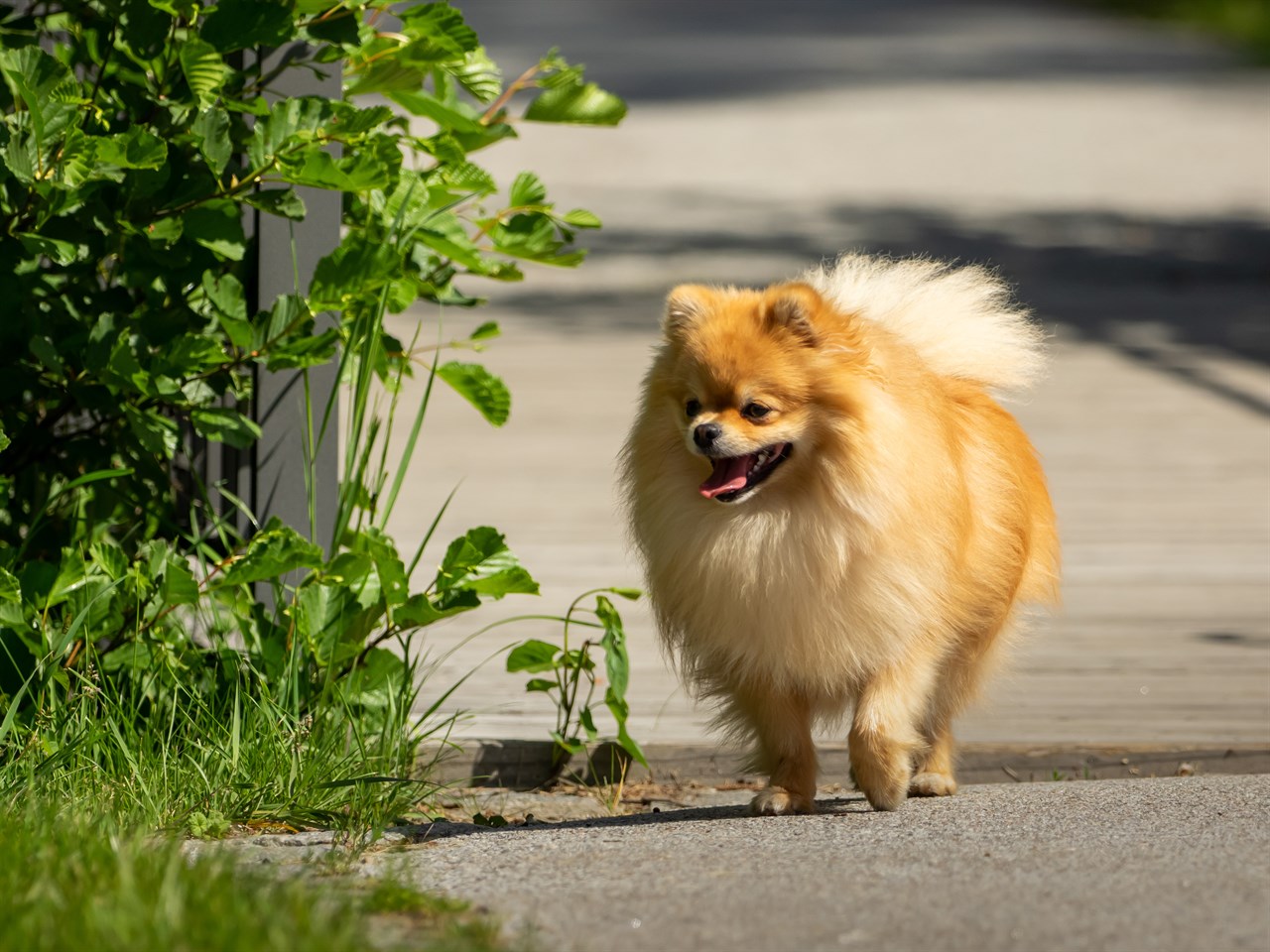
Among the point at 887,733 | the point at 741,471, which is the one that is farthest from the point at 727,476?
the point at 887,733

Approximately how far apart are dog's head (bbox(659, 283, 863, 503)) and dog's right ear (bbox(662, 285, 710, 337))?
0.12ft

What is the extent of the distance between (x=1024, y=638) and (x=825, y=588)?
905 mm

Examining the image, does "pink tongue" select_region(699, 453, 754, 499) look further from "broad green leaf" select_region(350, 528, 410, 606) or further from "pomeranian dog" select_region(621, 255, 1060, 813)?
"broad green leaf" select_region(350, 528, 410, 606)

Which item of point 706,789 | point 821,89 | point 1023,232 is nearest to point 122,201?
point 706,789

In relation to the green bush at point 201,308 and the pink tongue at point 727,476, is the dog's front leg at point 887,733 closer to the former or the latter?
the pink tongue at point 727,476

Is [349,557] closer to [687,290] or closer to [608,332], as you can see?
[687,290]

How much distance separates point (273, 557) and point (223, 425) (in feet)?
1.07

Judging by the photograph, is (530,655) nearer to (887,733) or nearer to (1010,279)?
(887,733)

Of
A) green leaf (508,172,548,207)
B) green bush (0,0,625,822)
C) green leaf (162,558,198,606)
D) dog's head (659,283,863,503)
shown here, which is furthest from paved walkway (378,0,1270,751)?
green leaf (508,172,548,207)

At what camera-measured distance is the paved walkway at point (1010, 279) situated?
532 centimetres

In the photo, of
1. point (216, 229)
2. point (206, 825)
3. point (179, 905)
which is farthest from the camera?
point (216, 229)

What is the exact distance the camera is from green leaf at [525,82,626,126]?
4.14m

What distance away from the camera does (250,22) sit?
3.68m

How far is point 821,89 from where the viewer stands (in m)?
22.2
